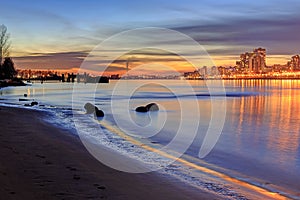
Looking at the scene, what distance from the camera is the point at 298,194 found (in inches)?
328

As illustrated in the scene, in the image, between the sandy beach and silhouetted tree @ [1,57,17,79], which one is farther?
silhouetted tree @ [1,57,17,79]

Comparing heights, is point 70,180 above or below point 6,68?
below

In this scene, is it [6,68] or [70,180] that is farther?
[6,68]

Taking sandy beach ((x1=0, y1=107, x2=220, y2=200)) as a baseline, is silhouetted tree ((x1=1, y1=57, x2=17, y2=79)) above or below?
above

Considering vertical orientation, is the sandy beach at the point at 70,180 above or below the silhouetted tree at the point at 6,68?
below

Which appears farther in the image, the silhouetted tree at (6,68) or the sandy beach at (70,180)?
the silhouetted tree at (6,68)

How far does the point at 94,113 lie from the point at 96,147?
15182mm

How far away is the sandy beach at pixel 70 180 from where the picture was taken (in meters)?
6.23

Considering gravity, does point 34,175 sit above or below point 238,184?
above

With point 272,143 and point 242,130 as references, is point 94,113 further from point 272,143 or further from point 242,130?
point 272,143

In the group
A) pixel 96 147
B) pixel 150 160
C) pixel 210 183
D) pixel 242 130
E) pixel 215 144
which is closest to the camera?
pixel 210 183

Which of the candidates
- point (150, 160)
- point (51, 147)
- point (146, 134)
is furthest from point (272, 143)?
point (51, 147)

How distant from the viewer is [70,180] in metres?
7.11

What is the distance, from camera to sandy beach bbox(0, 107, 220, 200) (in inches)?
245
